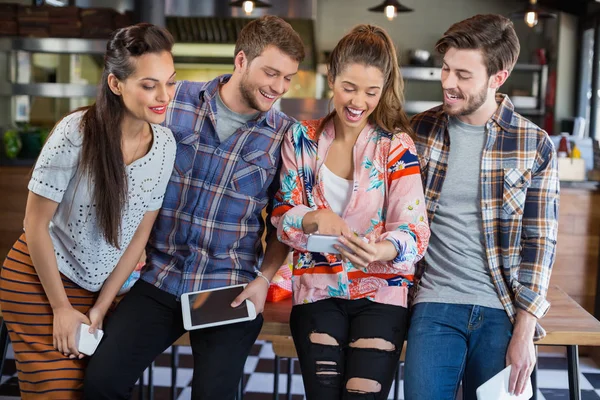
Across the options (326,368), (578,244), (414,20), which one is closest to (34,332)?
(326,368)

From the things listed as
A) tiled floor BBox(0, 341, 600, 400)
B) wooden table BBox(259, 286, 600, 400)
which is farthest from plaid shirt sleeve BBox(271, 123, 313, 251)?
tiled floor BBox(0, 341, 600, 400)

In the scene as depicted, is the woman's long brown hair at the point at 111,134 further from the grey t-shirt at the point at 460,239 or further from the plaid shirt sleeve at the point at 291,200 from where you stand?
the grey t-shirt at the point at 460,239

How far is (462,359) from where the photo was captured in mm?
2082

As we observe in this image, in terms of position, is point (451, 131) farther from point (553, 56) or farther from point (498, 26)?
point (553, 56)

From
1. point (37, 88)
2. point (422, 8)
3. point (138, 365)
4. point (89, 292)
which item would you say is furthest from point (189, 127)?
point (422, 8)

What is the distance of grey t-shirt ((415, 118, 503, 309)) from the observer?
216 centimetres

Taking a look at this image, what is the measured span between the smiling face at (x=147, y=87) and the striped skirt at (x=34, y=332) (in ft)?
1.78

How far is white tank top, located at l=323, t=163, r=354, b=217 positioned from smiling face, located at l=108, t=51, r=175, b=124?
0.53 metres

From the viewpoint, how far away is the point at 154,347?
215 cm

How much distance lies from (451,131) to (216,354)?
1.02 meters

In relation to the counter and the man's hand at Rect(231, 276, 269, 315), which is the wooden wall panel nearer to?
the counter

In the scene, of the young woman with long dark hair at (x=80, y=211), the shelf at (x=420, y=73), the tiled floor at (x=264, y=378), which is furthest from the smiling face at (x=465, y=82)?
the shelf at (x=420, y=73)

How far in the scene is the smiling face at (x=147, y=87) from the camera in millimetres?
2023

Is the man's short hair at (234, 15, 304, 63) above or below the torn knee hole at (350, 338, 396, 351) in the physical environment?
above
